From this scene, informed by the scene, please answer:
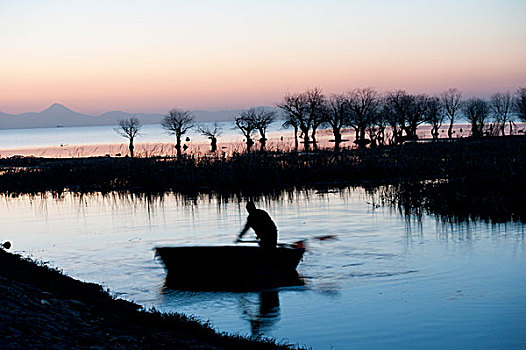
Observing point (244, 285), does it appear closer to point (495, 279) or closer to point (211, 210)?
point (495, 279)

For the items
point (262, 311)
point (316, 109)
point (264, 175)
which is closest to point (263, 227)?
point (262, 311)

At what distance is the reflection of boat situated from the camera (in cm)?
1527

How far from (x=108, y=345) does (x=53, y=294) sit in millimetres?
3327

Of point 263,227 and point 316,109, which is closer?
point 263,227

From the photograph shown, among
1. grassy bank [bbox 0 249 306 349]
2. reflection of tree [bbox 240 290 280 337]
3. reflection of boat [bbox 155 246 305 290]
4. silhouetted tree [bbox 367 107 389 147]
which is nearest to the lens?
grassy bank [bbox 0 249 306 349]

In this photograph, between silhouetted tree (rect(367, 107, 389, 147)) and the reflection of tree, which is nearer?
the reflection of tree

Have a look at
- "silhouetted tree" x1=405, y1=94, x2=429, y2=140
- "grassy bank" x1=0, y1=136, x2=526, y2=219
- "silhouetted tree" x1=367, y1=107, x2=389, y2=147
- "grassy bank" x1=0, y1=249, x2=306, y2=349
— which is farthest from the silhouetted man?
"silhouetted tree" x1=405, y1=94, x2=429, y2=140

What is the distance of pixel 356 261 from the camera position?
59.5ft

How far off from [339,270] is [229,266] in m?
3.47

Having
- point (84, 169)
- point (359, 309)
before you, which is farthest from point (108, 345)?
point (84, 169)

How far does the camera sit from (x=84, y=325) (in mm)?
9695

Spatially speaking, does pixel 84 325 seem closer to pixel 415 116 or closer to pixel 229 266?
pixel 229 266

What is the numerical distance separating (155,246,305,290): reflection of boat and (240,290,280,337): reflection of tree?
1.81 feet

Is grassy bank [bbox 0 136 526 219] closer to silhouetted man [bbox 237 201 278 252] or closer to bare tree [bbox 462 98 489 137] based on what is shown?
silhouetted man [bbox 237 201 278 252]
